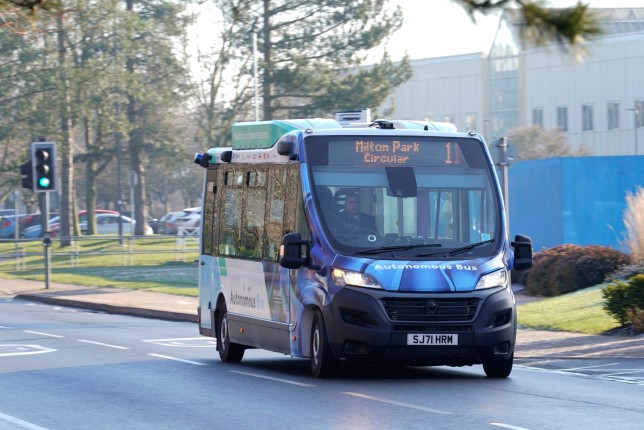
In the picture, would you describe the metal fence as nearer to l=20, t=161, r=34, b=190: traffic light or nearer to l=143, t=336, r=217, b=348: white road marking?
l=20, t=161, r=34, b=190: traffic light

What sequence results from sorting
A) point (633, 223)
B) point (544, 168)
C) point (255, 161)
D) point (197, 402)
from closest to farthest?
point (197, 402) < point (255, 161) < point (633, 223) < point (544, 168)

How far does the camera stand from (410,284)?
522 inches

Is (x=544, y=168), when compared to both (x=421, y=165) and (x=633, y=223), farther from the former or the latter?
(x=421, y=165)

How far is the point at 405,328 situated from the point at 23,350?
300 inches

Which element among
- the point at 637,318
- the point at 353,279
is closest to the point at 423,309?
the point at 353,279

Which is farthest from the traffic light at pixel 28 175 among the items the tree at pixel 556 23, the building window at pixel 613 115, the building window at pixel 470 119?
the building window at pixel 470 119

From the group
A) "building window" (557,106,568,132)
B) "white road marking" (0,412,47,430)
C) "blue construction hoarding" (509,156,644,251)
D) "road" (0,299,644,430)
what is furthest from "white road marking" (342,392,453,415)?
"building window" (557,106,568,132)

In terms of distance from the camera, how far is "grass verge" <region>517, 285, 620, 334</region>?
19.9 m

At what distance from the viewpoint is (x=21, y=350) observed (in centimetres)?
1881

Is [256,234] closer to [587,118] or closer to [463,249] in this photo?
[463,249]

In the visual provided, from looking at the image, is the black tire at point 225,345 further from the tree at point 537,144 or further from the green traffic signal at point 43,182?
the tree at point 537,144

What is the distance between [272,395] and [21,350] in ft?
23.2

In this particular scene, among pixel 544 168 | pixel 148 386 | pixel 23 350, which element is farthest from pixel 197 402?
pixel 544 168

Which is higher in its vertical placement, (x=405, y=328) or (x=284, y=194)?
(x=284, y=194)
